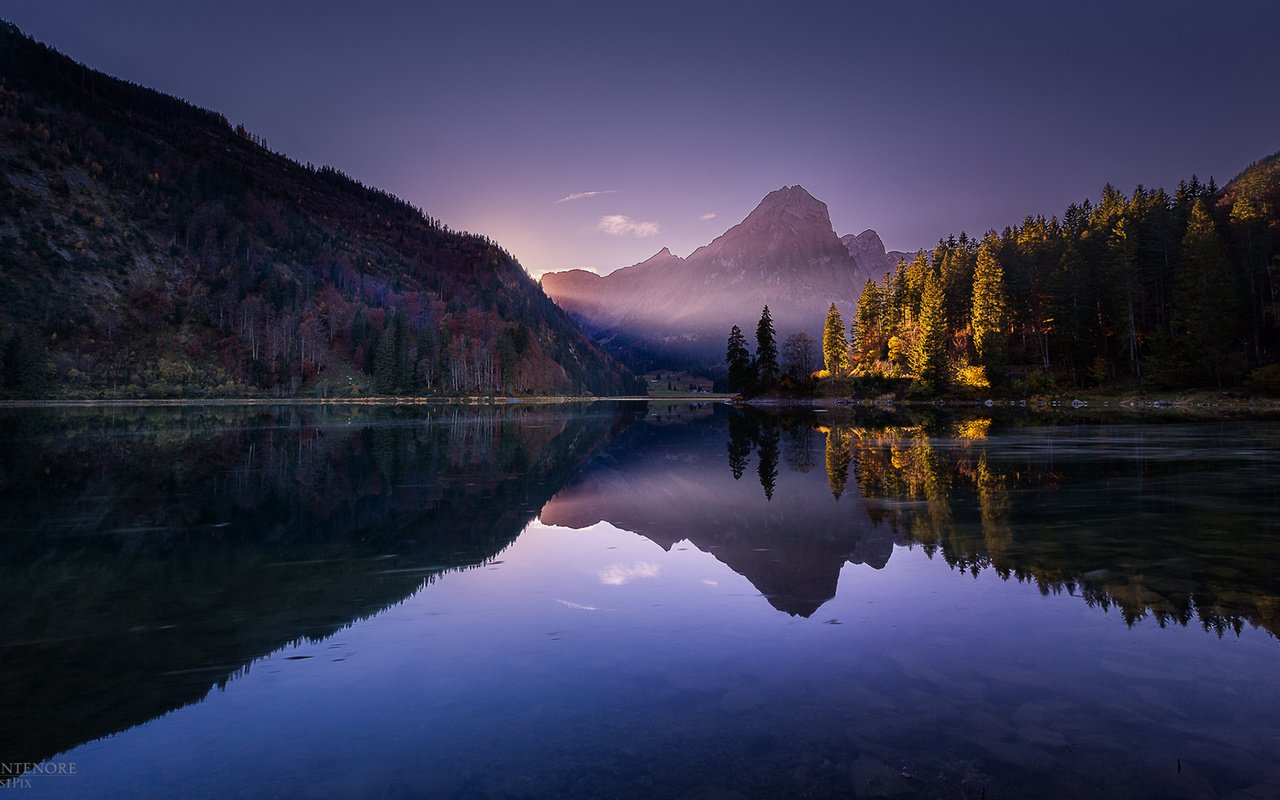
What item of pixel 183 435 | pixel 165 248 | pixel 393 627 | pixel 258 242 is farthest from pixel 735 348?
pixel 258 242

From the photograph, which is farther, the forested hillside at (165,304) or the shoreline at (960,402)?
the forested hillside at (165,304)

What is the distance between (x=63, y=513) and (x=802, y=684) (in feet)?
61.7

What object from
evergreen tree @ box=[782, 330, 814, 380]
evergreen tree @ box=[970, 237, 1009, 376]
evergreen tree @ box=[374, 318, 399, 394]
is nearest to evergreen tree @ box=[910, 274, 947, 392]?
evergreen tree @ box=[970, 237, 1009, 376]

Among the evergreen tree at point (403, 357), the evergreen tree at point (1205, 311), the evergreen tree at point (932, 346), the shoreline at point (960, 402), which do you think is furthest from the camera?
the evergreen tree at point (403, 357)

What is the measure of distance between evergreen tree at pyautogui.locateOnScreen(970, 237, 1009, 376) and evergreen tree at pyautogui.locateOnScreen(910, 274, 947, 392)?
173 inches

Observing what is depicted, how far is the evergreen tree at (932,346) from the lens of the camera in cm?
8419

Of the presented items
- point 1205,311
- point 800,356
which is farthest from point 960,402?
point 800,356

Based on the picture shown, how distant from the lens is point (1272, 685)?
21.5 feet

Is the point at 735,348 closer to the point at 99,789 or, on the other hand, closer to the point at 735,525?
the point at 735,525

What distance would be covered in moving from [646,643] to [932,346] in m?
85.8

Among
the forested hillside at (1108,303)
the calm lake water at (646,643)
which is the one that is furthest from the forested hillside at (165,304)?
the calm lake water at (646,643)

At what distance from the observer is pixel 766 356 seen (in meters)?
117

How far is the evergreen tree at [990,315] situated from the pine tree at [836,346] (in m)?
27.4

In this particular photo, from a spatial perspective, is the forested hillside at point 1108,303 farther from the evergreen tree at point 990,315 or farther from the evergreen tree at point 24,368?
the evergreen tree at point 24,368
